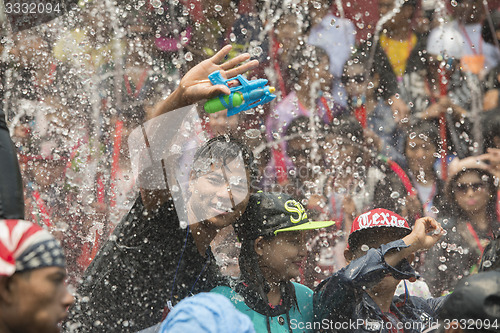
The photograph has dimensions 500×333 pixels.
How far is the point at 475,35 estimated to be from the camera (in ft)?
17.6

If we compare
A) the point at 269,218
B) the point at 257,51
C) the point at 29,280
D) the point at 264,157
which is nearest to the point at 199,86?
the point at 269,218

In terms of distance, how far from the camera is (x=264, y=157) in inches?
187

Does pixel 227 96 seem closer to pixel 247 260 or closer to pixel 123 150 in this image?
pixel 247 260

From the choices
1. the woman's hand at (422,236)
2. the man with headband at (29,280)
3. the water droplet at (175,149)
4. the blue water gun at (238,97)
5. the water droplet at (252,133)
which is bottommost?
the woman's hand at (422,236)

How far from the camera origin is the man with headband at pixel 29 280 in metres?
1.35

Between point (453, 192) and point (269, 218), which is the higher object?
point (269, 218)

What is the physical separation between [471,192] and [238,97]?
7.67ft

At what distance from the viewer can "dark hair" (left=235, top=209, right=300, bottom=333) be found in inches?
97.8

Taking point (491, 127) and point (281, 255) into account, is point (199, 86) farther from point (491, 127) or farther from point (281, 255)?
point (491, 127)

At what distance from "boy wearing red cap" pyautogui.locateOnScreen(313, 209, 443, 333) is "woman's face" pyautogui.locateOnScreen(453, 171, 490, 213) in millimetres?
1164

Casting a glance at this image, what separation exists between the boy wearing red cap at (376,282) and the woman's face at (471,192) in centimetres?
116

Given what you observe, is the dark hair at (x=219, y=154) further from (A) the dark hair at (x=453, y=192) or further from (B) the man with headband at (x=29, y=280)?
(A) the dark hair at (x=453, y=192)

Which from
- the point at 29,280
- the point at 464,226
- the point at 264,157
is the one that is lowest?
the point at 464,226

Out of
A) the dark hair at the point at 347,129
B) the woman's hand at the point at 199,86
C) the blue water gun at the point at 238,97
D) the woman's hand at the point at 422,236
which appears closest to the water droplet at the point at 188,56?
the dark hair at the point at 347,129
